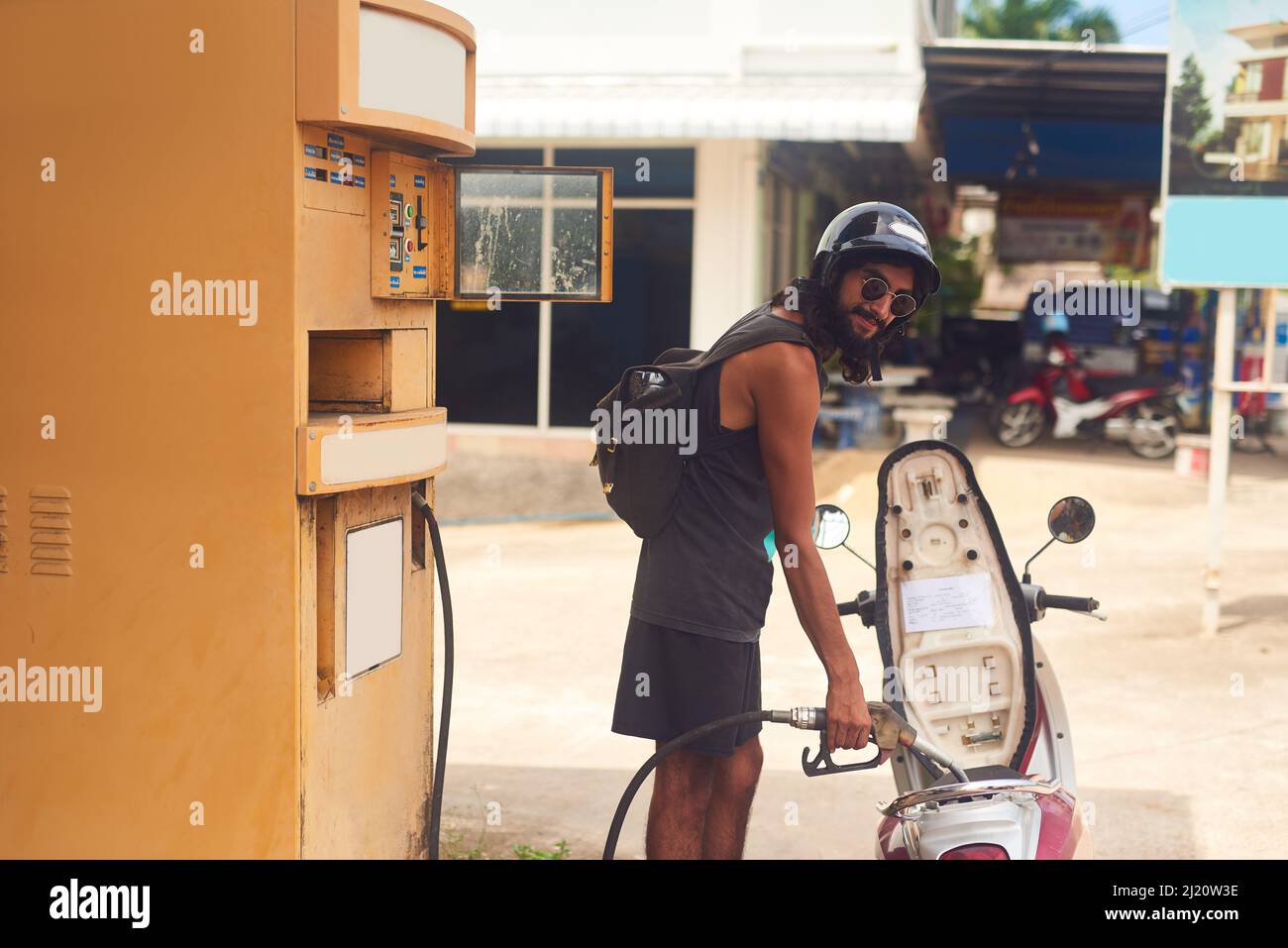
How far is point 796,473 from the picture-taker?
328 centimetres

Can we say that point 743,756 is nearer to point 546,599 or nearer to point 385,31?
point 385,31

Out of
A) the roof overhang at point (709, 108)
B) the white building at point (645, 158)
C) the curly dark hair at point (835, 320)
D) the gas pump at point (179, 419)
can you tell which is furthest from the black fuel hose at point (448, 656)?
the white building at point (645, 158)

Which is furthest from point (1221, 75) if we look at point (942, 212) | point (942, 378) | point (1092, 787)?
point (942, 212)

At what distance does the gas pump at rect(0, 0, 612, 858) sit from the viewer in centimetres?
331

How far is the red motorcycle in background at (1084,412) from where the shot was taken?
580 inches

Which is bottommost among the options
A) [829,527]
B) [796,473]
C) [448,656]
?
[448,656]

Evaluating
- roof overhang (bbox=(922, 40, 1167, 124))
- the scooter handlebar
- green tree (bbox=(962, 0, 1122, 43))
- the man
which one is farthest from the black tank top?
green tree (bbox=(962, 0, 1122, 43))

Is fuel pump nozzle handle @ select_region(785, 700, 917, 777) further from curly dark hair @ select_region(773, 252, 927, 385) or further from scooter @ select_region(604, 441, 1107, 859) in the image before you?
curly dark hair @ select_region(773, 252, 927, 385)

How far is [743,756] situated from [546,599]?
5.04 metres

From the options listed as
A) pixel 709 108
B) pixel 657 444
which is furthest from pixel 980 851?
pixel 709 108

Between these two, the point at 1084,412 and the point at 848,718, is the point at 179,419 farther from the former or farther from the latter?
the point at 1084,412

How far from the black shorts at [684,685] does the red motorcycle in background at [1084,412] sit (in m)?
12.2

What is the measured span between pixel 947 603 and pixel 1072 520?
406 mm

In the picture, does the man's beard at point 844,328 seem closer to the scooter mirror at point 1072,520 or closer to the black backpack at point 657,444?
the black backpack at point 657,444
